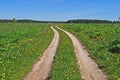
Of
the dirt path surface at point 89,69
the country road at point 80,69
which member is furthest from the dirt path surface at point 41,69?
the dirt path surface at point 89,69

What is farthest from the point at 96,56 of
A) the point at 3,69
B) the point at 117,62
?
the point at 3,69

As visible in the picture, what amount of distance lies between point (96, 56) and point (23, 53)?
19.6 ft

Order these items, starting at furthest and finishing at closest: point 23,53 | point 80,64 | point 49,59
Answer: point 23,53, point 49,59, point 80,64

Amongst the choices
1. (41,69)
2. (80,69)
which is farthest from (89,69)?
(41,69)

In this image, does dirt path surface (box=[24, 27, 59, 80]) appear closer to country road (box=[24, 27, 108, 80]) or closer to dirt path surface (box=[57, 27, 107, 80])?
country road (box=[24, 27, 108, 80])

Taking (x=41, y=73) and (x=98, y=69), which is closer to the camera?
(x=41, y=73)

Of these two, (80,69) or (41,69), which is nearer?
(80,69)

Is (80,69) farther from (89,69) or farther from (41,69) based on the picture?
(41,69)

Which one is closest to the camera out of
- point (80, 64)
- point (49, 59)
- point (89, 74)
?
point (89, 74)

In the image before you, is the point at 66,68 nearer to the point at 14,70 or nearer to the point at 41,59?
the point at 14,70

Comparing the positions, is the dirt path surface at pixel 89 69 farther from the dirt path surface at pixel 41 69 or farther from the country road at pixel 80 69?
the dirt path surface at pixel 41 69

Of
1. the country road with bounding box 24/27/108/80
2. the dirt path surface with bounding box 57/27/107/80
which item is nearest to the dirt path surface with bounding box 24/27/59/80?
the country road with bounding box 24/27/108/80

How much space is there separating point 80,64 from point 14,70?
468 cm

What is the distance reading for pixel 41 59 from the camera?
24.2 metres
